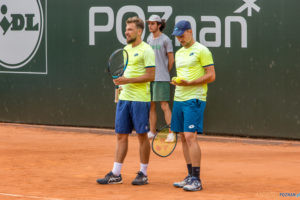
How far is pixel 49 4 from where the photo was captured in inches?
530

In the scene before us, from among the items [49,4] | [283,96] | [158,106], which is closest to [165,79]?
[158,106]

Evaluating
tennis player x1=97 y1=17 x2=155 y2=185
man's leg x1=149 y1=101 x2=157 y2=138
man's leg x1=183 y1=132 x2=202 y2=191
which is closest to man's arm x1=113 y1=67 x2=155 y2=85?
tennis player x1=97 y1=17 x2=155 y2=185

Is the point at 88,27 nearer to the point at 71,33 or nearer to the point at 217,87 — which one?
the point at 71,33

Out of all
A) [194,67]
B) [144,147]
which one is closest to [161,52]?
[144,147]

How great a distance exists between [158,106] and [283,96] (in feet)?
7.11

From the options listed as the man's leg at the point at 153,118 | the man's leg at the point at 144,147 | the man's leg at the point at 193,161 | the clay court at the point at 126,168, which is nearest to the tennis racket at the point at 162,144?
the clay court at the point at 126,168

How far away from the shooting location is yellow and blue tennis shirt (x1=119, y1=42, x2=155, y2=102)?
8070 millimetres

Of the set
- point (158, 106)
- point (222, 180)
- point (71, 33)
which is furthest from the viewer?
Answer: point (71, 33)

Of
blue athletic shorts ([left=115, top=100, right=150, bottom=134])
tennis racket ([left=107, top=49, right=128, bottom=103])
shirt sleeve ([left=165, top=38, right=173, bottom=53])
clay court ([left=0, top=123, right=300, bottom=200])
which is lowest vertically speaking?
clay court ([left=0, top=123, right=300, bottom=200])

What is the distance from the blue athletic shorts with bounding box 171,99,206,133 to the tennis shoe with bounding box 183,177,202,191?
517 mm

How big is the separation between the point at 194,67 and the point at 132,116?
2.93ft

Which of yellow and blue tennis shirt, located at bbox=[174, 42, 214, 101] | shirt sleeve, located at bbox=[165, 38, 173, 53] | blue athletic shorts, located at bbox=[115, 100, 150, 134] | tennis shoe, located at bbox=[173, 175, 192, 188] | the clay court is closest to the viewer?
the clay court

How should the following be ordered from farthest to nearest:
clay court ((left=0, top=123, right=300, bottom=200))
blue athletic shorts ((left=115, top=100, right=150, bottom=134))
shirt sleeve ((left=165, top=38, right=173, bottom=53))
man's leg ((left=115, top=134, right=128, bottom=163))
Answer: shirt sleeve ((left=165, top=38, right=173, bottom=53)) → man's leg ((left=115, top=134, right=128, bottom=163)) → blue athletic shorts ((left=115, top=100, right=150, bottom=134)) → clay court ((left=0, top=123, right=300, bottom=200))

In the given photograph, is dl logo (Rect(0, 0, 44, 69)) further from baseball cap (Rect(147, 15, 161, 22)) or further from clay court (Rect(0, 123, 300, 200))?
baseball cap (Rect(147, 15, 161, 22))
